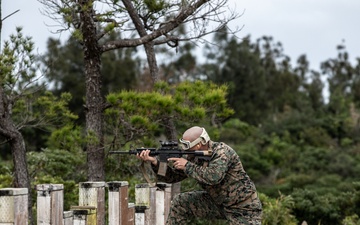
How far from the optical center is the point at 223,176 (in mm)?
7883

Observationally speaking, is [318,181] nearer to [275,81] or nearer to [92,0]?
[92,0]

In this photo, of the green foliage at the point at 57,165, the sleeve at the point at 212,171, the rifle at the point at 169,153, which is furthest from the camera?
the green foliage at the point at 57,165

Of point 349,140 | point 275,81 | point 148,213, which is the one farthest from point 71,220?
point 275,81

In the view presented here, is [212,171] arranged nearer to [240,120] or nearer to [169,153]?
[169,153]

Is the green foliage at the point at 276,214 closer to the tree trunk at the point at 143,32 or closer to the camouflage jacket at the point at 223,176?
the tree trunk at the point at 143,32

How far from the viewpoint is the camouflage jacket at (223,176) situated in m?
7.86

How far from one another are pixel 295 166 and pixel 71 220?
869 inches

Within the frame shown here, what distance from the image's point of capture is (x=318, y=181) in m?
25.8

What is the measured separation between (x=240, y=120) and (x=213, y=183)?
31461 mm

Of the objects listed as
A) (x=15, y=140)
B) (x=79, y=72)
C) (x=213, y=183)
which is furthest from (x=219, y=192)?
(x=79, y=72)

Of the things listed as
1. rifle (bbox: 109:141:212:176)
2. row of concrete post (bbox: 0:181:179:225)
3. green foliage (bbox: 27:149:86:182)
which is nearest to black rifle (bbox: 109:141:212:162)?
rifle (bbox: 109:141:212:176)

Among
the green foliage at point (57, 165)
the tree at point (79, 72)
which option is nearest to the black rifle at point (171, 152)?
the green foliage at point (57, 165)

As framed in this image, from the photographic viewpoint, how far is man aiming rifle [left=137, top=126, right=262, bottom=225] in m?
Result: 7.93

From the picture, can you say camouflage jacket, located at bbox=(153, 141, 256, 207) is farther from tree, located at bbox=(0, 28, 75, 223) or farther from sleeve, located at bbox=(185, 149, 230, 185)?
tree, located at bbox=(0, 28, 75, 223)
